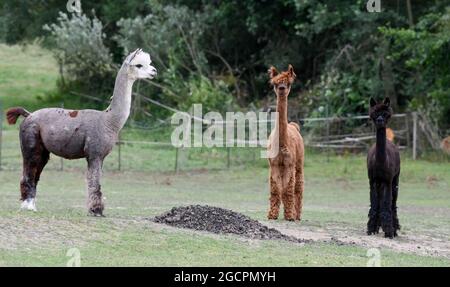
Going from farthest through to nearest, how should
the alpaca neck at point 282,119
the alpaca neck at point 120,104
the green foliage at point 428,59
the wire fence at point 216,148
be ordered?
the green foliage at point 428,59, the wire fence at point 216,148, the alpaca neck at point 282,119, the alpaca neck at point 120,104

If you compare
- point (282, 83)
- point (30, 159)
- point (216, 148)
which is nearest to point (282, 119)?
point (282, 83)

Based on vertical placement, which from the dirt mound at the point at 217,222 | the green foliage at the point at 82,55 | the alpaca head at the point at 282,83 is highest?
the green foliage at the point at 82,55

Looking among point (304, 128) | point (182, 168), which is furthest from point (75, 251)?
point (304, 128)

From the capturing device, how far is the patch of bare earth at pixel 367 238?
15523 mm

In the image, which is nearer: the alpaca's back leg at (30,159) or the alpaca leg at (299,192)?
the alpaca's back leg at (30,159)

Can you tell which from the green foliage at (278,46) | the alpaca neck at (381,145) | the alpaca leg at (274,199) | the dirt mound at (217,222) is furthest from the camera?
the green foliage at (278,46)

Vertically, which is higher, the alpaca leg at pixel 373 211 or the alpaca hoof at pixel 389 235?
the alpaca leg at pixel 373 211

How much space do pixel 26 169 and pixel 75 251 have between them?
12.4ft

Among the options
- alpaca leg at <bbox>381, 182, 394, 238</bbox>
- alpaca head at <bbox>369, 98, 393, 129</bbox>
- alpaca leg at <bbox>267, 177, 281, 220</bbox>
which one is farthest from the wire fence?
alpaca head at <bbox>369, 98, 393, 129</bbox>

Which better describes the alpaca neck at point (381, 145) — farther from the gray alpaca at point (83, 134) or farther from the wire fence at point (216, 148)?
the wire fence at point (216, 148)

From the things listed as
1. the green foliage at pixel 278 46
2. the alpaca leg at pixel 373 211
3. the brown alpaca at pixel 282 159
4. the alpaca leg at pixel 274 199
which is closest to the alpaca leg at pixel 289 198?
the brown alpaca at pixel 282 159

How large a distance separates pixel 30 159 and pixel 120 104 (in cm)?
160

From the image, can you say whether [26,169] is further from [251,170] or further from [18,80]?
[18,80]

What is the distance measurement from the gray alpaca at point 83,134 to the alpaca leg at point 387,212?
4067 millimetres
